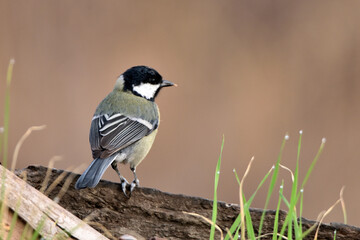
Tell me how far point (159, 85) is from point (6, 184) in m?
1.66

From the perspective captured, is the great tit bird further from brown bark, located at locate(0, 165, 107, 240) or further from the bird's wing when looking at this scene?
brown bark, located at locate(0, 165, 107, 240)

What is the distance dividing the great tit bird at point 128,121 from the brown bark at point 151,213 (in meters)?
0.31

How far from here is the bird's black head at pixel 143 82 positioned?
121 inches

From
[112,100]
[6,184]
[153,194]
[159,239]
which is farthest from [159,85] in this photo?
[6,184]

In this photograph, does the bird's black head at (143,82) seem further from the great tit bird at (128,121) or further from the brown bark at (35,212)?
the brown bark at (35,212)

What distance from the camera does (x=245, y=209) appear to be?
1.60 metres

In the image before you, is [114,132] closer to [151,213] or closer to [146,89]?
[146,89]

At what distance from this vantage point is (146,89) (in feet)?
10.3

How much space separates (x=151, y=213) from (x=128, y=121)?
3.23 ft

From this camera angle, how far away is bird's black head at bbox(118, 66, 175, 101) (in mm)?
3076

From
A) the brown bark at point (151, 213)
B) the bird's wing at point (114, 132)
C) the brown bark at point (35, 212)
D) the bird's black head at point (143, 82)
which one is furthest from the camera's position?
the bird's black head at point (143, 82)

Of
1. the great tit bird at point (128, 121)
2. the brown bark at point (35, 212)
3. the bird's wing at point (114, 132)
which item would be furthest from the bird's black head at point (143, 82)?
the brown bark at point (35, 212)

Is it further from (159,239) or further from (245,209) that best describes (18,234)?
(245,209)

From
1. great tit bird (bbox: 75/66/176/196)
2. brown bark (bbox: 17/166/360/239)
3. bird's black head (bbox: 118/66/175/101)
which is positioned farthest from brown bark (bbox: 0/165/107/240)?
bird's black head (bbox: 118/66/175/101)
